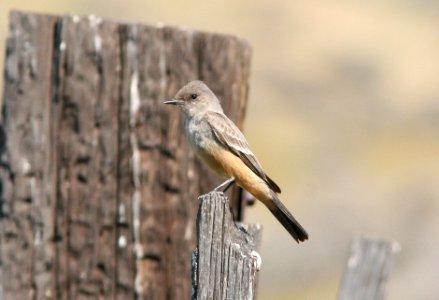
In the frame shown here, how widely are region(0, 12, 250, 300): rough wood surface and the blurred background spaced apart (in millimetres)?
8013

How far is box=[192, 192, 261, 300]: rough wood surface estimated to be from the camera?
441 cm

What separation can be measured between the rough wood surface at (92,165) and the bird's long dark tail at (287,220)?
536mm

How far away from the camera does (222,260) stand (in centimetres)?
446

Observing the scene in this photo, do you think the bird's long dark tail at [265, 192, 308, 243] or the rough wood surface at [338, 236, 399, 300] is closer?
the bird's long dark tail at [265, 192, 308, 243]

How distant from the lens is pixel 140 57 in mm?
6531

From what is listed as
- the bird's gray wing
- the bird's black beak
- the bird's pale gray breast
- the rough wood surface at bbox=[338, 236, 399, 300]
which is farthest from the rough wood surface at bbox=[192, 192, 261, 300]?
the bird's gray wing

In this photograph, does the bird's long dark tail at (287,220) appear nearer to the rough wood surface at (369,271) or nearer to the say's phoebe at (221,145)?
the say's phoebe at (221,145)

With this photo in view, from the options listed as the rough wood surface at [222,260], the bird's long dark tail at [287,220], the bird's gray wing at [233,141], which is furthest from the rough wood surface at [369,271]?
the rough wood surface at [222,260]

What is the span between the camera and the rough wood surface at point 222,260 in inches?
174

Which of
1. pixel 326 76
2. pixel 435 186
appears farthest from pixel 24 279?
pixel 326 76

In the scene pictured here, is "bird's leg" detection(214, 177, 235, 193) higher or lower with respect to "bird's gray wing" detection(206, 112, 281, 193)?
lower

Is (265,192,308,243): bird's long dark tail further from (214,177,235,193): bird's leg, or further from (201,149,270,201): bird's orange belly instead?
(214,177,235,193): bird's leg

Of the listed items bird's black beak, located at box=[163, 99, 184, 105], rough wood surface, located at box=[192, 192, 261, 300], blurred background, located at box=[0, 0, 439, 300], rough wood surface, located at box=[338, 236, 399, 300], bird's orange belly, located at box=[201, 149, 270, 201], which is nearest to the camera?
rough wood surface, located at box=[192, 192, 261, 300]

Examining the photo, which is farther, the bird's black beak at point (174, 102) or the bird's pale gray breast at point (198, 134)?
the bird's pale gray breast at point (198, 134)
